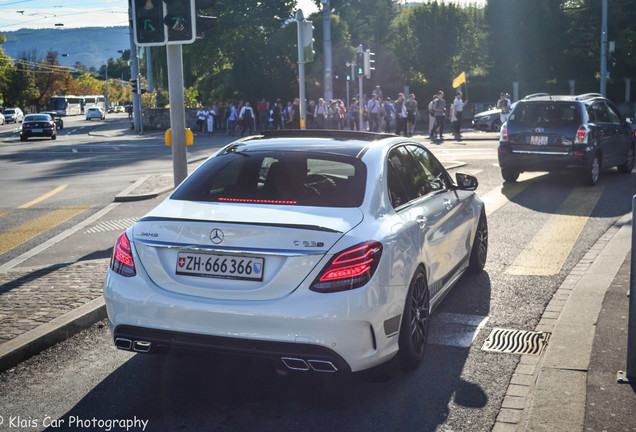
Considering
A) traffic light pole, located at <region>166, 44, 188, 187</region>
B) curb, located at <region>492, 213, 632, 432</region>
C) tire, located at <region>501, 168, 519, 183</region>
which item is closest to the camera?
curb, located at <region>492, 213, 632, 432</region>

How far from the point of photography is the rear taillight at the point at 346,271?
162 inches

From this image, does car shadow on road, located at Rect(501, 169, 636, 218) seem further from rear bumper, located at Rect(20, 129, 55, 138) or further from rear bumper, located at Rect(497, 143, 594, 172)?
rear bumper, located at Rect(20, 129, 55, 138)

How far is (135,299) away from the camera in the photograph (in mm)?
4383

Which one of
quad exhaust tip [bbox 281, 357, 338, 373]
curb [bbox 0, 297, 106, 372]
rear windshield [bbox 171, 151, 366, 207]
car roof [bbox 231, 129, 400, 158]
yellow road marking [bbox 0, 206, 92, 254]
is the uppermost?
car roof [bbox 231, 129, 400, 158]

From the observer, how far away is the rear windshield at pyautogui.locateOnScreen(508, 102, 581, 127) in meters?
14.2

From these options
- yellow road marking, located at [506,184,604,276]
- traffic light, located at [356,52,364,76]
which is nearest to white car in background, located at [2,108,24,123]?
traffic light, located at [356,52,364,76]

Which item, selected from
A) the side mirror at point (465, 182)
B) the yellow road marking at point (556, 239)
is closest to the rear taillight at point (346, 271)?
the side mirror at point (465, 182)

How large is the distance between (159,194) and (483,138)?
63.0ft

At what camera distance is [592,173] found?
562 inches

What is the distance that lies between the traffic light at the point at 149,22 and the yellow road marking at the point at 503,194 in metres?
5.47

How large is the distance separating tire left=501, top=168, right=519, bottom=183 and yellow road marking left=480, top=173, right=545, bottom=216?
0.47ft

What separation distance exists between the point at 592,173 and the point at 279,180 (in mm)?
10679

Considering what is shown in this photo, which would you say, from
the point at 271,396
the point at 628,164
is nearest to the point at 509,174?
the point at 628,164

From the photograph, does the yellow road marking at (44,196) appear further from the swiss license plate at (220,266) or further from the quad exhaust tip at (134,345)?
the swiss license plate at (220,266)
